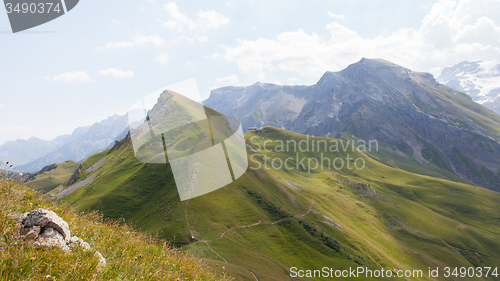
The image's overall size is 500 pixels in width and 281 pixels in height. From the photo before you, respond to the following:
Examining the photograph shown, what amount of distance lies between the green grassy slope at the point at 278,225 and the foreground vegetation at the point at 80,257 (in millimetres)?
27309

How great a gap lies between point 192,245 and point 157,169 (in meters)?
44.9

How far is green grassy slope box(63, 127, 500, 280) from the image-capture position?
56.9 meters

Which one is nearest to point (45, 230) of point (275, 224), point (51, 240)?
point (51, 240)

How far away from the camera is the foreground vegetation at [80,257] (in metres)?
4.93

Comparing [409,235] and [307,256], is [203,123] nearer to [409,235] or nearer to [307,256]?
[307,256]

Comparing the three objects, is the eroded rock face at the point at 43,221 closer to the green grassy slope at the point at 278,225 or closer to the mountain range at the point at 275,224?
the mountain range at the point at 275,224

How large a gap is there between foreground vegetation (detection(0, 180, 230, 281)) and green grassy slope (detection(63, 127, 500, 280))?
27.3 metres

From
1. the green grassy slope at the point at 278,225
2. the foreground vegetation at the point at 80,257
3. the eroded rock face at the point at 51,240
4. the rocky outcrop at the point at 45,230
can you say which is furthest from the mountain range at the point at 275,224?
the eroded rock face at the point at 51,240

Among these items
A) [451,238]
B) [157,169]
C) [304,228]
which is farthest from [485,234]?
[157,169]

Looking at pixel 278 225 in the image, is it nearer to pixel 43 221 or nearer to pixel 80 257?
pixel 80 257

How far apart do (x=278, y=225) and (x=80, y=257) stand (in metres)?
76.1

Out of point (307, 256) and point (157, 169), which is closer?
point (307, 256)

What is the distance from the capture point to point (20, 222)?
6.25 meters

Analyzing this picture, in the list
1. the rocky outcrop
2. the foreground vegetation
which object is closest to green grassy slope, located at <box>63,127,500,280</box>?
the foreground vegetation
